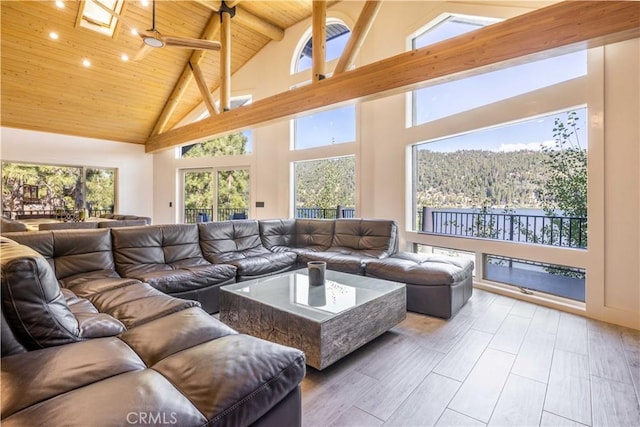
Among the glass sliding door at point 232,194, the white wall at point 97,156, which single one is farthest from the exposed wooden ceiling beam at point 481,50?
the white wall at point 97,156

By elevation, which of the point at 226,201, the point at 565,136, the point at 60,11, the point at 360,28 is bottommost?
the point at 226,201

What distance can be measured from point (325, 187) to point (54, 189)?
5.99m

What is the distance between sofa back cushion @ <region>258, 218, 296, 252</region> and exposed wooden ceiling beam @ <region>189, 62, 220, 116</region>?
2610 millimetres

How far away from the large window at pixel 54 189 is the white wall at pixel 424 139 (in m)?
1.21

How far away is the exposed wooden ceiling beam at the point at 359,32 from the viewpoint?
141 inches

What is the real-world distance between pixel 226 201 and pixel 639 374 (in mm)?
6936

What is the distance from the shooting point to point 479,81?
3895mm

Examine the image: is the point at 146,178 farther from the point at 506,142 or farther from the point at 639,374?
the point at 639,374

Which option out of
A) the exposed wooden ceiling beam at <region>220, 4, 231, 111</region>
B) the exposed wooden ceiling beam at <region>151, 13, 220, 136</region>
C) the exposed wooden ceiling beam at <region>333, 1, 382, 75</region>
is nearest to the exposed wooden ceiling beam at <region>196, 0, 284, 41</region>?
the exposed wooden ceiling beam at <region>220, 4, 231, 111</region>

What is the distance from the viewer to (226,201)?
722 centimetres

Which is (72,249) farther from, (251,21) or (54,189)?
(54,189)

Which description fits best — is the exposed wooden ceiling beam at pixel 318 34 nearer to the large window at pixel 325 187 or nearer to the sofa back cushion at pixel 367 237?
the large window at pixel 325 187

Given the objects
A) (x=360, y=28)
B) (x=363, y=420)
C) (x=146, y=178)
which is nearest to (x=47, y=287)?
(x=363, y=420)

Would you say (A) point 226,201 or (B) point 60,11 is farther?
(A) point 226,201
